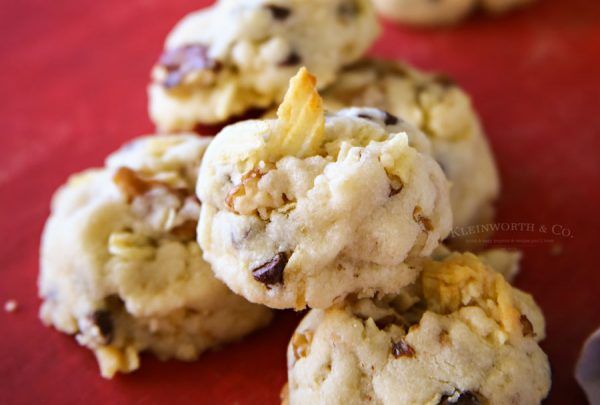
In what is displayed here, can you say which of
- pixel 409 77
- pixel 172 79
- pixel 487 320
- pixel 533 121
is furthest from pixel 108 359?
pixel 533 121

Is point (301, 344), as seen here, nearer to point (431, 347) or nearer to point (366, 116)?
point (431, 347)

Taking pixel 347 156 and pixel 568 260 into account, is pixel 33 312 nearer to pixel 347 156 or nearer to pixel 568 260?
pixel 347 156

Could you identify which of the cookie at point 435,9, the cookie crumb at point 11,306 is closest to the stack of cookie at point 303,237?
the cookie crumb at point 11,306

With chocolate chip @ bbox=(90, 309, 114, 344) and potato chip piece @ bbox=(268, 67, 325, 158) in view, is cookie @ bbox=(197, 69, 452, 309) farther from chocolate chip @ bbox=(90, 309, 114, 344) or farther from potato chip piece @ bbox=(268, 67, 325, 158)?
chocolate chip @ bbox=(90, 309, 114, 344)

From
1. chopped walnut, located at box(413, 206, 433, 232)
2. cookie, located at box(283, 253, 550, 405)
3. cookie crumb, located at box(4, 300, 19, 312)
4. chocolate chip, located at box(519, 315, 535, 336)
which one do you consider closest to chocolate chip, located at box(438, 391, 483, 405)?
cookie, located at box(283, 253, 550, 405)

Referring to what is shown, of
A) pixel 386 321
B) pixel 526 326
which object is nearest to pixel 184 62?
pixel 386 321

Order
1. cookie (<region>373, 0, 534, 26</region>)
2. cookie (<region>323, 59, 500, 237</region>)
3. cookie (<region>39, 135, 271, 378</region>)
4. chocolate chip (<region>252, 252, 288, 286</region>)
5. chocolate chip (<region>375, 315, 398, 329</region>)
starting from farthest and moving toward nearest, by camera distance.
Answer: cookie (<region>373, 0, 534, 26</region>), cookie (<region>323, 59, 500, 237</region>), cookie (<region>39, 135, 271, 378</region>), chocolate chip (<region>375, 315, 398, 329</region>), chocolate chip (<region>252, 252, 288, 286</region>)
